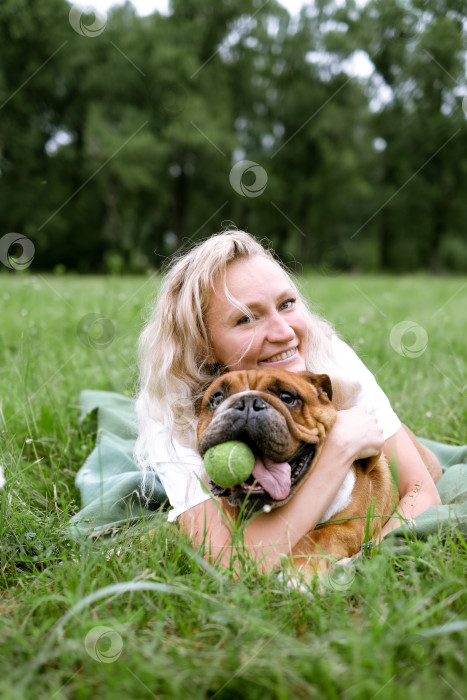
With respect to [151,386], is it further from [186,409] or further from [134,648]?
[134,648]

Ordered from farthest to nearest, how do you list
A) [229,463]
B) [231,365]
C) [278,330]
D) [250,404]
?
[231,365]
[278,330]
[250,404]
[229,463]

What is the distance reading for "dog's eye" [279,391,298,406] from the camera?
8.00ft

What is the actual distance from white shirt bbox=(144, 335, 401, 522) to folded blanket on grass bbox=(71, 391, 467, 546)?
164mm

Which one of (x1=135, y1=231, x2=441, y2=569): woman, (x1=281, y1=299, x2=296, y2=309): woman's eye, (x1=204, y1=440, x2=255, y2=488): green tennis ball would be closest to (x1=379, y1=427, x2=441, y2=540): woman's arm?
(x1=135, y1=231, x2=441, y2=569): woman

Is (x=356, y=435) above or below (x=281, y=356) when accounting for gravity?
below

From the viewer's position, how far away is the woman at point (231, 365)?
2.66m

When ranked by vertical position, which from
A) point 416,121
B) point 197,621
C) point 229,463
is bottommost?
point 197,621

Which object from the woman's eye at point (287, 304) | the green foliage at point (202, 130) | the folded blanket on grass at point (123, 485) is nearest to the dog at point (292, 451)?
the folded blanket on grass at point (123, 485)

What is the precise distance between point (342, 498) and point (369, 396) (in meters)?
0.74

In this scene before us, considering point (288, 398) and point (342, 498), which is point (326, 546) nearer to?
point (342, 498)

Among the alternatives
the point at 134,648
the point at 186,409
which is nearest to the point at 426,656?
the point at 134,648

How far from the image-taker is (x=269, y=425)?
216 cm

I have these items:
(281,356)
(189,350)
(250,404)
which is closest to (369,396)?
(281,356)

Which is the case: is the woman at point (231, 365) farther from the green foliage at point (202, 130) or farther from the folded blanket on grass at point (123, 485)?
the green foliage at point (202, 130)
